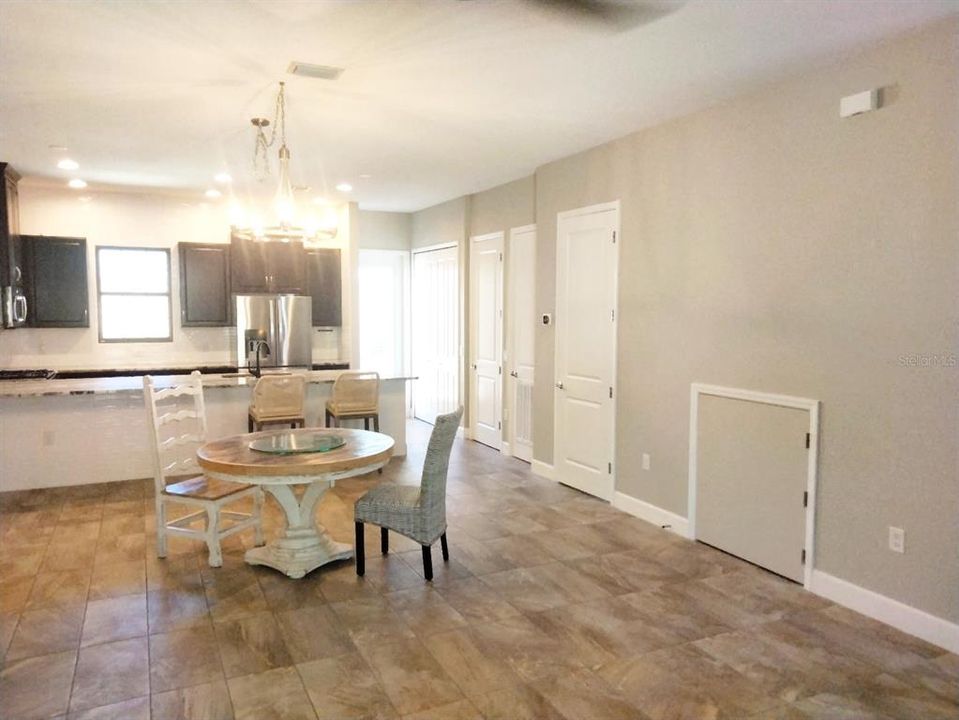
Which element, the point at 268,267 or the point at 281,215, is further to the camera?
the point at 268,267

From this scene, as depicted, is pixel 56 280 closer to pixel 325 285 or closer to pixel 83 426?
pixel 83 426

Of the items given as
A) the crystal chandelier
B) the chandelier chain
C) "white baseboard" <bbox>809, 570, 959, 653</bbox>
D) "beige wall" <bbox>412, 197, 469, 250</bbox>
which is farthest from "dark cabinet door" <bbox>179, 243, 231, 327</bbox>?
"white baseboard" <bbox>809, 570, 959, 653</bbox>

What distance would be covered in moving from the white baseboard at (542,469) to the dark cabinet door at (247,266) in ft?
12.7

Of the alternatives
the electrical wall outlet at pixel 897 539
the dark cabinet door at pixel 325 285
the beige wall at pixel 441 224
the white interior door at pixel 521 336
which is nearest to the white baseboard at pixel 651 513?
the electrical wall outlet at pixel 897 539

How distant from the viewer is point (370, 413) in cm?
584

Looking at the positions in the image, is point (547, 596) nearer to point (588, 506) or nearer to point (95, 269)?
point (588, 506)

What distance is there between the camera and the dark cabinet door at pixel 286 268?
7.61 m

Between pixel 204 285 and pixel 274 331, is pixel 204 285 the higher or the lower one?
the higher one

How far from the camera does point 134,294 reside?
7.32 metres

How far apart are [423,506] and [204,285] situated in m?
5.09

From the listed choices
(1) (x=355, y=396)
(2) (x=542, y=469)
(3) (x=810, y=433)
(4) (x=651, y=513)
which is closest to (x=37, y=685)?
(1) (x=355, y=396)

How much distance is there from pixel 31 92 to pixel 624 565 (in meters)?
4.39

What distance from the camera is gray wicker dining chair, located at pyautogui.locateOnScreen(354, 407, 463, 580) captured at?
3.46 metres

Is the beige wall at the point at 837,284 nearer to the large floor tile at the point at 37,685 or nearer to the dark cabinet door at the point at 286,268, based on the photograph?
the large floor tile at the point at 37,685
